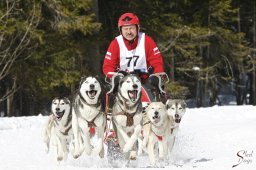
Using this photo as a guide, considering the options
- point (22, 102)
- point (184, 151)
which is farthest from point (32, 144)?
point (22, 102)

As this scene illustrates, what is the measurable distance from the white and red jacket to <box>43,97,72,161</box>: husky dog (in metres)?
0.83

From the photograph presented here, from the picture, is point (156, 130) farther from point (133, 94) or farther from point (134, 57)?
point (134, 57)

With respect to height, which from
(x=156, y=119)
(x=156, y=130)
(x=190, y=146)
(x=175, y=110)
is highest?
(x=175, y=110)

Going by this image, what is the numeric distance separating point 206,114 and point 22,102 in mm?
17987

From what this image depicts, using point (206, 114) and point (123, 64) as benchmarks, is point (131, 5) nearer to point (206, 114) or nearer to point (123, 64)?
point (206, 114)

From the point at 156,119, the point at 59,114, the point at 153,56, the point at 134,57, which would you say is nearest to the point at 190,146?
the point at 153,56

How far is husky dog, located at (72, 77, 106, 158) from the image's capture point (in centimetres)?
639

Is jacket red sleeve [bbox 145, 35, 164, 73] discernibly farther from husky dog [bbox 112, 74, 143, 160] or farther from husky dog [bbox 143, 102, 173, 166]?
husky dog [bbox 112, 74, 143, 160]

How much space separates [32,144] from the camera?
34.2ft

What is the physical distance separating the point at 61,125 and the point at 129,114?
1.06 m

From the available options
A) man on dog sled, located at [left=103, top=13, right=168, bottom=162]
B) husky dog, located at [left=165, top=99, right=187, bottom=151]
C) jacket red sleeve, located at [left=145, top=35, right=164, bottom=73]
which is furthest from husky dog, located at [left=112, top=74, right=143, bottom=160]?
jacket red sleeve, located at [left=145, top=35, right=164, bottom=73]

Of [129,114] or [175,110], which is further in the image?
[175,110]

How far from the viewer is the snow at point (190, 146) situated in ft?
22.2

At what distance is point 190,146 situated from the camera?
9.34m
